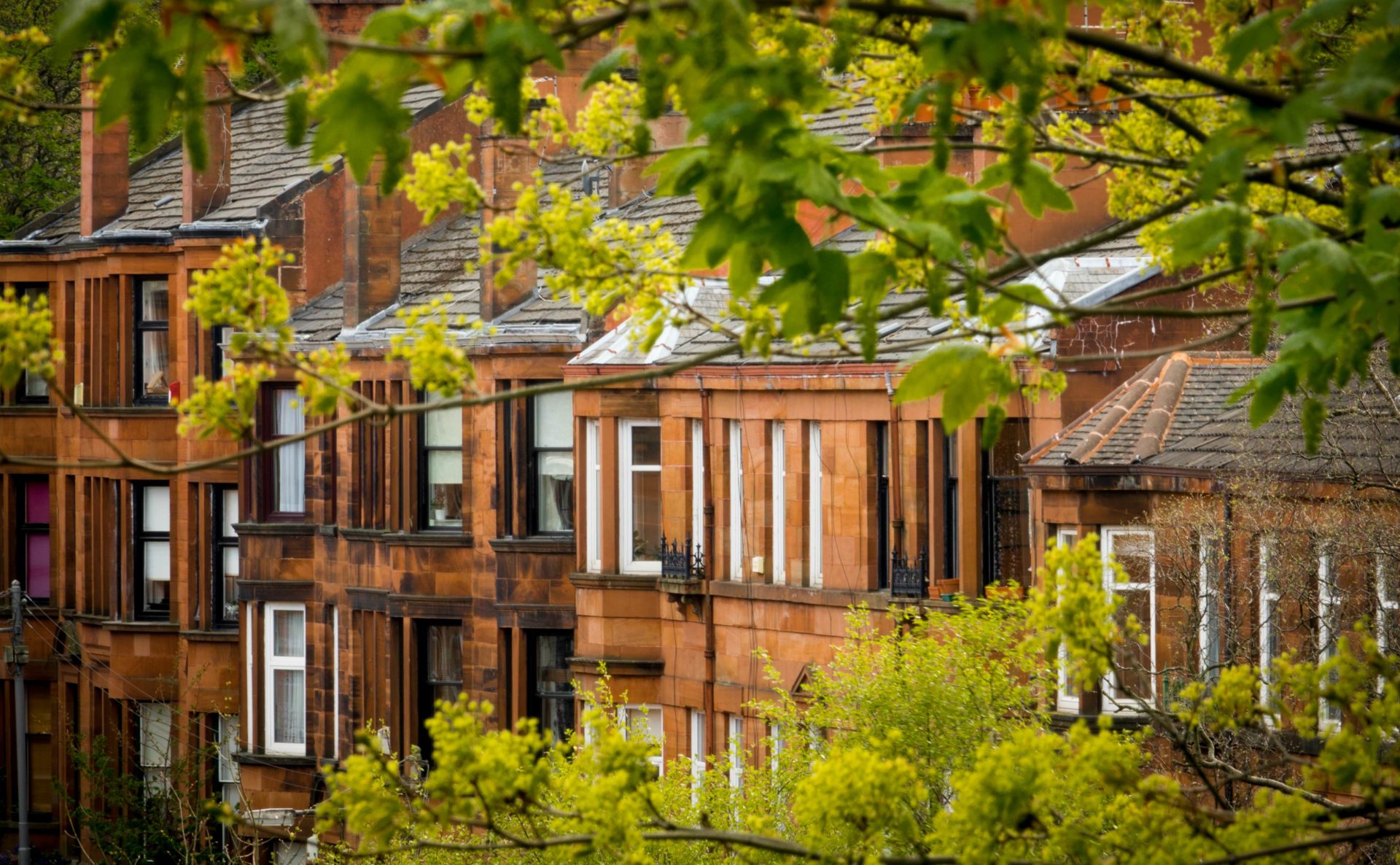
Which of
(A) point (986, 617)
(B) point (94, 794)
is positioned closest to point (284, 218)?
(B) point (94, 794)

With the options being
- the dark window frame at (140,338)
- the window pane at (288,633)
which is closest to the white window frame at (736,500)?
the window pane at (288,633)

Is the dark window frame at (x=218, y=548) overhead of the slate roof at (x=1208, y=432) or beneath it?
beneath

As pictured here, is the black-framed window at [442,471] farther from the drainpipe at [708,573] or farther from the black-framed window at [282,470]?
the drainpipe at [708,573]

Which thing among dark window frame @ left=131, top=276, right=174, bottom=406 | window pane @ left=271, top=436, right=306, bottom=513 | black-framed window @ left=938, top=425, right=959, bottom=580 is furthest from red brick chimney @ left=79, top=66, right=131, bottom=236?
black-framed window @ left=938, top=425, right=959, bottom=580

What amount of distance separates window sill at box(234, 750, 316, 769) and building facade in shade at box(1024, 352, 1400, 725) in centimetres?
1579

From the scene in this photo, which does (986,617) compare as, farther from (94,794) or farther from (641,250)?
(94,794)

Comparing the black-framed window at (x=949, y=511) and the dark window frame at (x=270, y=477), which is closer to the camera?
the black-framed window at (x=949, y=511)

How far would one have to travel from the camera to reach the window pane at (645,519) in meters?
32.5

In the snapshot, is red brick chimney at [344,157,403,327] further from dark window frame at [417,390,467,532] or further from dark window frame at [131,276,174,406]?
dark window frame at [131,276,174,406]

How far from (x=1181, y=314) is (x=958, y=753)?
11810mm

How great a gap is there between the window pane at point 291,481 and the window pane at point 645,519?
8068mm

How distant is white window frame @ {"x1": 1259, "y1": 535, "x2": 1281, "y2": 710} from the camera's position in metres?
21.4

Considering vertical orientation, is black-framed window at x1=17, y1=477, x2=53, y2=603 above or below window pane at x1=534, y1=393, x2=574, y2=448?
below

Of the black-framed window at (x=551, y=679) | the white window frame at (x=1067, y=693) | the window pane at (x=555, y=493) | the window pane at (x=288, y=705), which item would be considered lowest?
the window pane at (x=288, y=705)
